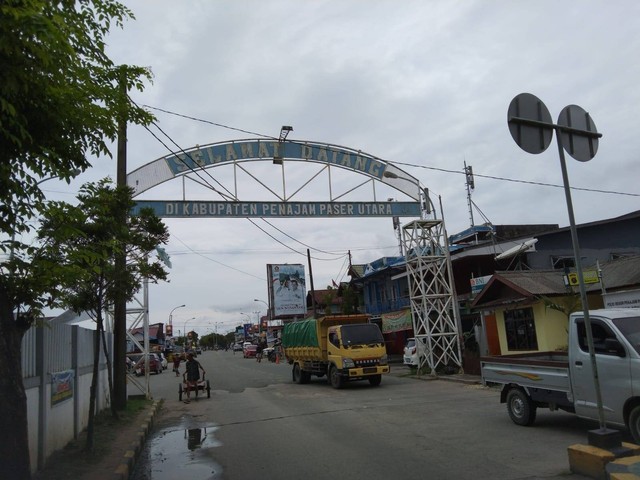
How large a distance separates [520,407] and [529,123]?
5639 millimetres

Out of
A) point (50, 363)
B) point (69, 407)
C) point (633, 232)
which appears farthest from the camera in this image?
point (633, 232)

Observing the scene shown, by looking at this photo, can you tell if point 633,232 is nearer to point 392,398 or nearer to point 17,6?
point 392,398

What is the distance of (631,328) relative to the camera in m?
7.99

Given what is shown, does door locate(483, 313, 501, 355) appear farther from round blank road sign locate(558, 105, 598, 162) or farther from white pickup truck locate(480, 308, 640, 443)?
round blank road sign locate(558, 105, 598, 162)

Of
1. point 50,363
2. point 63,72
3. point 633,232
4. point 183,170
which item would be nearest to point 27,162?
point 63,72

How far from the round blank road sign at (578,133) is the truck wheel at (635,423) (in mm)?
3486

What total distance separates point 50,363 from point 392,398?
33.3ft

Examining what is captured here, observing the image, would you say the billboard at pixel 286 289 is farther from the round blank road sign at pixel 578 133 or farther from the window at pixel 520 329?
the round blank road sign at pixel 578 133

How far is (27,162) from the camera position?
4672mm

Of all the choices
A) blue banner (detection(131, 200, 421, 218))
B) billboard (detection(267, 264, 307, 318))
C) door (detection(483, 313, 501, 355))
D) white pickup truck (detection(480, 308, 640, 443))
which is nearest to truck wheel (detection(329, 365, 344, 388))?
blue banner (detection(131, 200, 421, 218))

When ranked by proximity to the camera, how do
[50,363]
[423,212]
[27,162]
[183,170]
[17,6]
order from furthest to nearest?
[423,212] → [183,170] → [50,363] → [27,162] → [17,6]

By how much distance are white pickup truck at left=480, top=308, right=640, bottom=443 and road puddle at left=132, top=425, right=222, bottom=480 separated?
5.55 m

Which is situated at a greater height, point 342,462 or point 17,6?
point 17,6

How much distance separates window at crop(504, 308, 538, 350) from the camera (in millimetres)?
19766
